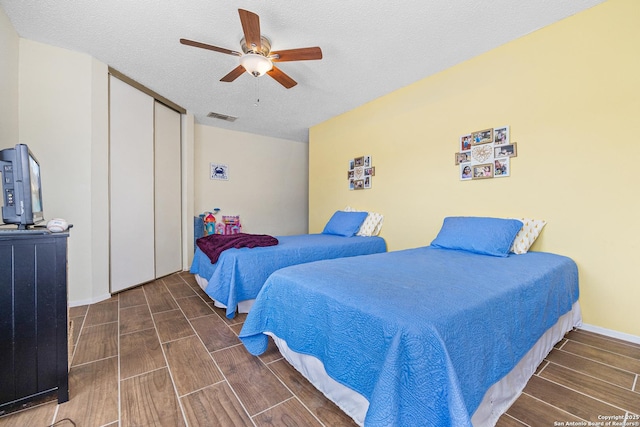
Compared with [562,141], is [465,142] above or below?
above

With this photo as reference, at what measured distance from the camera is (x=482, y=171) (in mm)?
2584

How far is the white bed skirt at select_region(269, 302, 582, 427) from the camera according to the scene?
1134 mm

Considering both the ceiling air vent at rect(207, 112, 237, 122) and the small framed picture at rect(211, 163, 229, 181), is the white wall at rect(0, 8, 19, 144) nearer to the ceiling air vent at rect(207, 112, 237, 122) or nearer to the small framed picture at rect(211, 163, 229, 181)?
the ceiling air vent at rect(207, 112, 237, 122)

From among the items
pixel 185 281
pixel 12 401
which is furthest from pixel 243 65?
pixel 185 281

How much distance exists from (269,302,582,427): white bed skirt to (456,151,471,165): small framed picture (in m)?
1.60

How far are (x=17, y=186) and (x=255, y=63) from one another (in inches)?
68.2

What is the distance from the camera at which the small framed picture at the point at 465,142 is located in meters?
2.67

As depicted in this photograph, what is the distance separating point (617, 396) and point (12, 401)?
2.94 m

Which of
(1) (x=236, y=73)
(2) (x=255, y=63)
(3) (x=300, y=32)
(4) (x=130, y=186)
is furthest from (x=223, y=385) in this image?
(4) (x=130, y=186)

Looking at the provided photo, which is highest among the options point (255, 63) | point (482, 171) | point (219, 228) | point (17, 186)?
point (255, 63)

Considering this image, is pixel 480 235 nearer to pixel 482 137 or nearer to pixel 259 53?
pixel 482 137

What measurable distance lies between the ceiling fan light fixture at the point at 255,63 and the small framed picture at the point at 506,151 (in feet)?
7.27

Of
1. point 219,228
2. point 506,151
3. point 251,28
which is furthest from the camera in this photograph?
point 219,228

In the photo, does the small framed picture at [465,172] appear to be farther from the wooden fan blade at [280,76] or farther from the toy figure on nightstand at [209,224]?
the toy figure on nightstand at [209,224]
